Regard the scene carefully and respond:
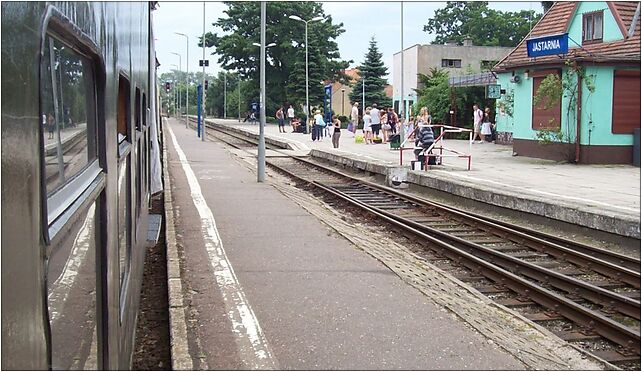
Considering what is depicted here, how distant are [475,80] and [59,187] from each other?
1312 inches

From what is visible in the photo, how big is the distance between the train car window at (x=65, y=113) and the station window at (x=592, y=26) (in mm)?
21817

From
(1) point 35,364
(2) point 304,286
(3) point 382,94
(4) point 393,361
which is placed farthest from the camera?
(3) point 382,94

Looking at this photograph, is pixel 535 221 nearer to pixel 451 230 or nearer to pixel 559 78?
pixel 451 230

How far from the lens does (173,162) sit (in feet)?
79.2

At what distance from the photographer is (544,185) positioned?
15.3 m

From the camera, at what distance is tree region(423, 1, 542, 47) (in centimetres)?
8312

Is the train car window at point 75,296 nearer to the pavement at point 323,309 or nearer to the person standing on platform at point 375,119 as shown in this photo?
the pavement at point 323,309

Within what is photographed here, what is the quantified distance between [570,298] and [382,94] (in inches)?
2244

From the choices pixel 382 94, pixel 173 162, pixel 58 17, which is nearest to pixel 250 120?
pixel 382 94

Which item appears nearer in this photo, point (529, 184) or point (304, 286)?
point (304, 286)

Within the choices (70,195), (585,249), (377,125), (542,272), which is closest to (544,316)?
(542,272)

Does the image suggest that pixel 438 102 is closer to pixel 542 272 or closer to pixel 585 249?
pixel 585 249

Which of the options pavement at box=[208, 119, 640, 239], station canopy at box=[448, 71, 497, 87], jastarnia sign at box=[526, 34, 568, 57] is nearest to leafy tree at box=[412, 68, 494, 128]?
station canopy at box=[448, 71, 497, 87]

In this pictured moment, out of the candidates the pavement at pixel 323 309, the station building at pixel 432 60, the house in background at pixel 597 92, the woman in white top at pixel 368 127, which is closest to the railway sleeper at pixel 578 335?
the pavement at pixel 323 309
